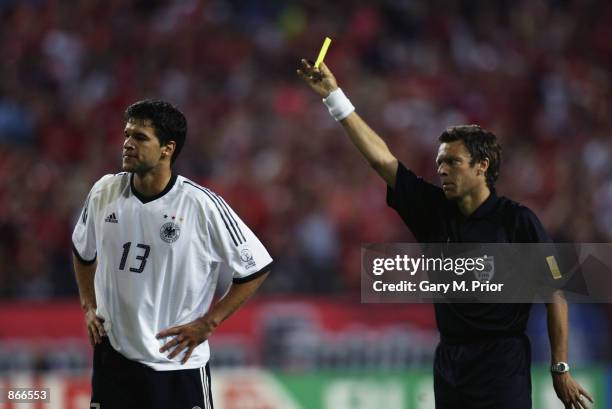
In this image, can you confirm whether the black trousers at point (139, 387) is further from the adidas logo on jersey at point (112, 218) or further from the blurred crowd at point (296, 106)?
the blurred crowd at point (296, 106)

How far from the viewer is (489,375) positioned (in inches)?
207

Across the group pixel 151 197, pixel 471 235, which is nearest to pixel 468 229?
pixel 471 235

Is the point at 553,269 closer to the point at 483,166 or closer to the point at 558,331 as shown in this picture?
the point at 558,331

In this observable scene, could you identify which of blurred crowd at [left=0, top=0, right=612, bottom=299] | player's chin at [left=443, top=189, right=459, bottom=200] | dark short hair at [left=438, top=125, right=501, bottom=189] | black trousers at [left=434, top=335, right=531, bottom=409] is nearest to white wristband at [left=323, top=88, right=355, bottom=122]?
dark short hair at [left=438, top=125, right=501, bottom=189]

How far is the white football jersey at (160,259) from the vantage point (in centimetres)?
514

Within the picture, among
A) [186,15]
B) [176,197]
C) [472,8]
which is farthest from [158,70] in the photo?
[176,197]

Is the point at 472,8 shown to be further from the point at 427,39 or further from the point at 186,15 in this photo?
the point at 186,15

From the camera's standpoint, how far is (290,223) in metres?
10.5

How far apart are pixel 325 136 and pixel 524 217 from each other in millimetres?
6499

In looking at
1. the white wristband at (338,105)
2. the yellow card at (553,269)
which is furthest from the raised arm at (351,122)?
the yellow card at (553,269)

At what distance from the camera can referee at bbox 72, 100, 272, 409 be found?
5133 millimetres

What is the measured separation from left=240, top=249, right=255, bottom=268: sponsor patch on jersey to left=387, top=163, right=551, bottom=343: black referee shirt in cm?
83

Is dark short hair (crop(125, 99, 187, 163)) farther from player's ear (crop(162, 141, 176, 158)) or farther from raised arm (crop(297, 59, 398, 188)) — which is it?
raised arm (crop(297, 59, 398, 188))

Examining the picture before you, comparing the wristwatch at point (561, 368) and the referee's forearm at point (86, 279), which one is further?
the referee's forearm at point (86, 279)
